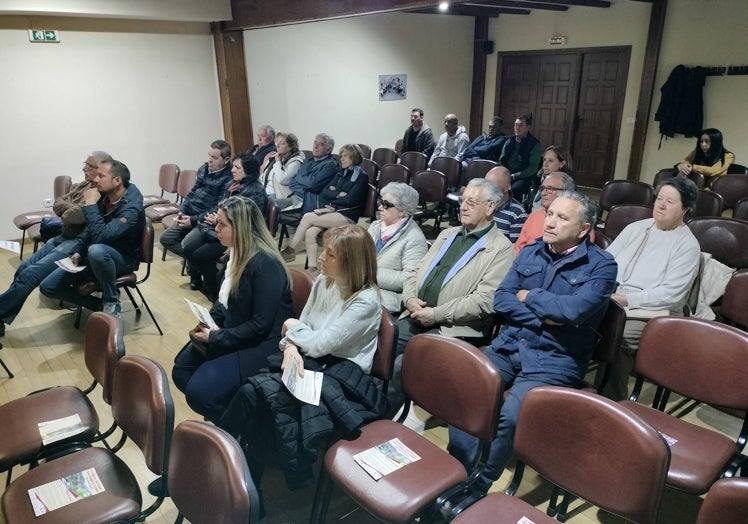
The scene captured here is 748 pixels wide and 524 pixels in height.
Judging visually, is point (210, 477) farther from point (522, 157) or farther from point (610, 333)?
point (522, 157)

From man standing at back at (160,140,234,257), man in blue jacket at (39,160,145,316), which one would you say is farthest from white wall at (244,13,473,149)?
man in blue jacket at (39,160,145,316)

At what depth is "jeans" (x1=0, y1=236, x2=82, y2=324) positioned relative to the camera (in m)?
3.61

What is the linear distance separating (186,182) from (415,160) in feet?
9.45

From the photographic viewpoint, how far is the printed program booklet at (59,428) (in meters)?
2.05

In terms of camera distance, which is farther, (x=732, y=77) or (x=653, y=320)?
(x=732, y=77)

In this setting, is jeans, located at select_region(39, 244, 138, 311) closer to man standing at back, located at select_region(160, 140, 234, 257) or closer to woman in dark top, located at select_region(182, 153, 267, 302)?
woman in dark top, located at select_region(182, 153, 267, 302)

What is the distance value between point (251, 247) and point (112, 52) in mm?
5395

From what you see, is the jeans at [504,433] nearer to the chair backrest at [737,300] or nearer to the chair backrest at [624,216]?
the chair backrest at [737,300]

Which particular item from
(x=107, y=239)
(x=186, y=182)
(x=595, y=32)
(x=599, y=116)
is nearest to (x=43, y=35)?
(x=186, y=182)

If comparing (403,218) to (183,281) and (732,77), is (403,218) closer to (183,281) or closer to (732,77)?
(183,281)

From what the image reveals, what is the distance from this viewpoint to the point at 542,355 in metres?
2.26

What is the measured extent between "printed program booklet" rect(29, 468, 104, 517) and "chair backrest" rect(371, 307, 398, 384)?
1.08 meters

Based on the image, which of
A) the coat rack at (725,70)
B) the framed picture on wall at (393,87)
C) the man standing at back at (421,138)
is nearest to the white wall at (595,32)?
the coat rack at (725,70)

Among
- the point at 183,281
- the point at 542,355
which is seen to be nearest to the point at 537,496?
the point at 542,355
